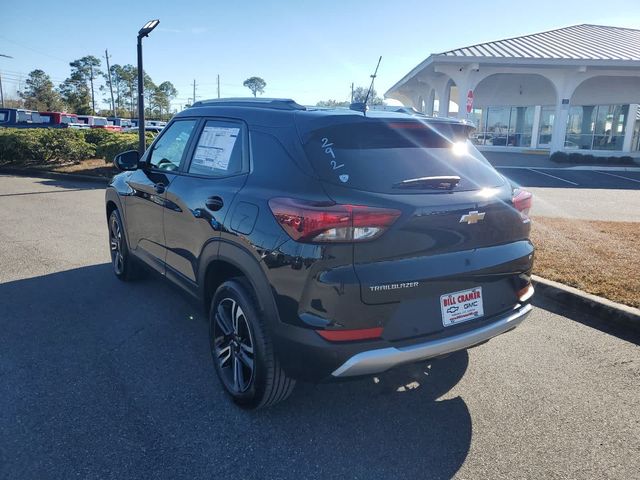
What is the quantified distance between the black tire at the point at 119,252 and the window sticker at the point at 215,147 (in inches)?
76.6

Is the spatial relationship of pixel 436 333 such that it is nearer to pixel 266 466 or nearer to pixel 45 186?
pixel 266 466

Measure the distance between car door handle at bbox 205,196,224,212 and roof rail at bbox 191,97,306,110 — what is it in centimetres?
67

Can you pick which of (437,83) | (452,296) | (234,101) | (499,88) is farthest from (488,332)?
(499,88)

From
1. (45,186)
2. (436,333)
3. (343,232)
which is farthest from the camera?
(45,186)

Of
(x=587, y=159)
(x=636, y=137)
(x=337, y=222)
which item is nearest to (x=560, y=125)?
(x=587, y=159)

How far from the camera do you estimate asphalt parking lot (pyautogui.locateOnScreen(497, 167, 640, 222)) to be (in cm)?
985

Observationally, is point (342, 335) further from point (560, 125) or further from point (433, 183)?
point (560, 125)

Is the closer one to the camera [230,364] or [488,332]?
[488,332]

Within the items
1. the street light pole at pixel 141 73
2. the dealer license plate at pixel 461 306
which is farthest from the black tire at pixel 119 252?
the street light pole at pixel 141 73

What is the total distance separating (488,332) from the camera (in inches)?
110

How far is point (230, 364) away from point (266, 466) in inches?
31.6

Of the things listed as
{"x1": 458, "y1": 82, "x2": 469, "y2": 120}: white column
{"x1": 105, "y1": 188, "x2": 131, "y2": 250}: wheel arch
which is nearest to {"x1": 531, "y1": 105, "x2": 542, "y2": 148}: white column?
{"x1": 458, "y1": 82, "x2": 469, "y2": 120}: white column

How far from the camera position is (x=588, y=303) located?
4477 millimetres

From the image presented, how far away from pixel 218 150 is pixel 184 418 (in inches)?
67.9
